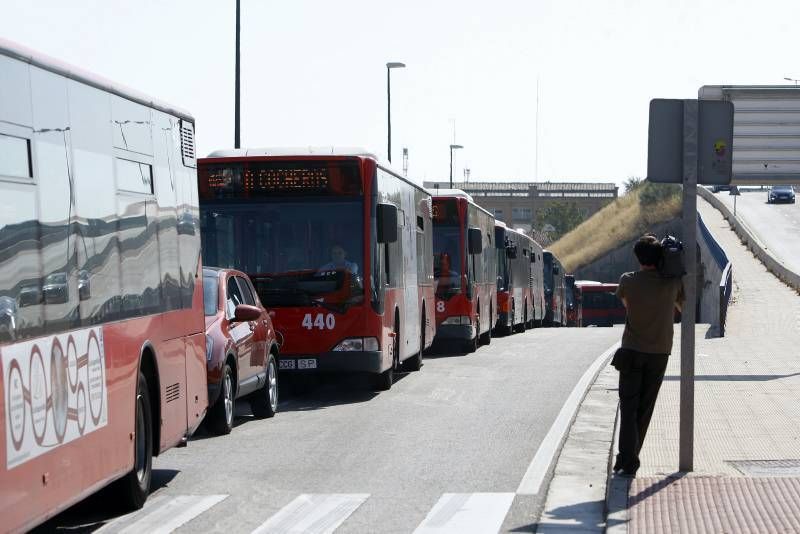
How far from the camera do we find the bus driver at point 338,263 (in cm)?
1834

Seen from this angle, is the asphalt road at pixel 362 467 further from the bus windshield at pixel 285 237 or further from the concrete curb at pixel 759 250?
the concrete curb at pixel 759 250

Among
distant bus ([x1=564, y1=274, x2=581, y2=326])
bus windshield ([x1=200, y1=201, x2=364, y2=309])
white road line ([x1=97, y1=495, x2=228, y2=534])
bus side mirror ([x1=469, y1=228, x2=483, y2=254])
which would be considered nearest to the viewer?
white road line ([x1=97, y1=495, x2=228, y2=534])

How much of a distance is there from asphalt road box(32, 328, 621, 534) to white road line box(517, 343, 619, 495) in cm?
9

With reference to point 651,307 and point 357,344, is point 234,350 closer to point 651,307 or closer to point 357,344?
point 357,344

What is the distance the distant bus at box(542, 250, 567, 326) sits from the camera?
6078 centimetres

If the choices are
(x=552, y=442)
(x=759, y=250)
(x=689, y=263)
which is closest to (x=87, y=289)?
(x=689, y=263)

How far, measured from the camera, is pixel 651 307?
420 inches

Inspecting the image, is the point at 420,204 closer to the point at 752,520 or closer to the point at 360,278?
the point at 360,278

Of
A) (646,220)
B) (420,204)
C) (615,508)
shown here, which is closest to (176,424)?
(615,508)

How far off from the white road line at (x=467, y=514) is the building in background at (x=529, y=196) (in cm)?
16431

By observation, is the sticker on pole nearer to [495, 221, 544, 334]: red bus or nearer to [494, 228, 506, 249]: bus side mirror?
[494, 228, 506, 249]: bus side mirror

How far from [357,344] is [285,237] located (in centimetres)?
159

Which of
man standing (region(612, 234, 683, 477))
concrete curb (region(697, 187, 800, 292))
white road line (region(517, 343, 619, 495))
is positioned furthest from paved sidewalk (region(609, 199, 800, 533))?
concrete curb (region(697, 187, 800, 292))

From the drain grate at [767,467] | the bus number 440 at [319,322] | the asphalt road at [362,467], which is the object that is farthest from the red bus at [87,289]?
the bus number 440 at [319,322]
